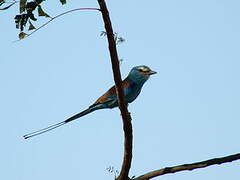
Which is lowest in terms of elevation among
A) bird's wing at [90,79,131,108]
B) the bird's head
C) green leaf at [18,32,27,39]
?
bird's wing at [90,79,131,108]

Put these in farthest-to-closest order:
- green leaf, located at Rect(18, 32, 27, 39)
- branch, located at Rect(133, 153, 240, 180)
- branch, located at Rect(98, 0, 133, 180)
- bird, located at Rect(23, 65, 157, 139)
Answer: bird, located at Rect(23, 65, 157, 139), green leaf, located at Rect(18, 32, 27, 39), branch, located at Rect(133, 153, 240, 180), branch, located at Rect(98, 0, 133, 180)

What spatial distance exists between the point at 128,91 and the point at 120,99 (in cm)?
257

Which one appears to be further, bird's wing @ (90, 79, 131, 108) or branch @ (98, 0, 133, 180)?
bird's wing @ (90, 79, 131, 108)

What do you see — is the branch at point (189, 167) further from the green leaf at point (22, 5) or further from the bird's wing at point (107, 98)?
the bird's wing at point (107, 98)

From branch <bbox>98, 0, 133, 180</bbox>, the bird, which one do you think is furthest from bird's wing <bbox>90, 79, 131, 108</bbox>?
branch <bbox>98, 0, 133, 180</bbox>

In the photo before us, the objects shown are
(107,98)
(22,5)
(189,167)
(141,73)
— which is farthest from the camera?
(141,73)

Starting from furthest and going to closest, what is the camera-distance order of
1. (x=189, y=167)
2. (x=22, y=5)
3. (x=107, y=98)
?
1. (x=107, y=98)
2. (x=189, y=167)
3. (x=22, y=5)

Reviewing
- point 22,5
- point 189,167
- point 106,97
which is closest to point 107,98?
point 106,97

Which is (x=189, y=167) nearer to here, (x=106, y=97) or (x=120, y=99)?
Answer: (x=120, y=99)

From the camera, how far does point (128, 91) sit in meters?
6.91

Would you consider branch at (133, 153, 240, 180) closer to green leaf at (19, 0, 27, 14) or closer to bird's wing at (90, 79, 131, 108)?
green leaf at (19, 0, 27, 14)

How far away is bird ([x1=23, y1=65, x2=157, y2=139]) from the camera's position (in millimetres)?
6617

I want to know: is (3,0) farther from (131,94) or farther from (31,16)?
(131,94)

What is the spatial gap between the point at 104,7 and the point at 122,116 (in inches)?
37.8
